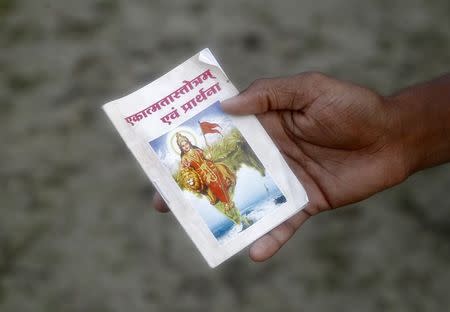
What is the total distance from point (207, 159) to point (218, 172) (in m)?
0.05

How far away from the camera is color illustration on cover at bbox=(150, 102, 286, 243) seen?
5.88 ft

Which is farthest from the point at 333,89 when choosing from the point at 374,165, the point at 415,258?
the point at 415,258

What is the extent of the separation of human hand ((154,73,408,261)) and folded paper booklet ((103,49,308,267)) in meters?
0.06

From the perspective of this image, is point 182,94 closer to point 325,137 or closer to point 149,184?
point 325,137

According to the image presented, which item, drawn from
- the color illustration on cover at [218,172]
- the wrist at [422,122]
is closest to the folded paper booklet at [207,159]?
the color illustration on cover at [218,172]

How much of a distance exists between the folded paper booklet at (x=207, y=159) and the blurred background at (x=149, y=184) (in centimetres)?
52

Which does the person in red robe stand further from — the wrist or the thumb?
the wrist

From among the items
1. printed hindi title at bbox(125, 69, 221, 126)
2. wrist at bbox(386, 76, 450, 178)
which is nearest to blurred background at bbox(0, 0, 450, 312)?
wrist at bbox(386, 76, 450, 178)

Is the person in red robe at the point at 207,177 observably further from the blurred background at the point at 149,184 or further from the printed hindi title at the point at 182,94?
the blurred background at the point at 149,184

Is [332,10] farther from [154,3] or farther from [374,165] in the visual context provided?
[374,165]

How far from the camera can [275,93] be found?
1772 millimetres

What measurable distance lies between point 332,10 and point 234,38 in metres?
0.44

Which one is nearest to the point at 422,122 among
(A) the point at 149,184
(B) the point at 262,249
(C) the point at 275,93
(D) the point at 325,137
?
(D) the point at 325,137

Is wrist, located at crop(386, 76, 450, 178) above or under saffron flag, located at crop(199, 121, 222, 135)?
under
